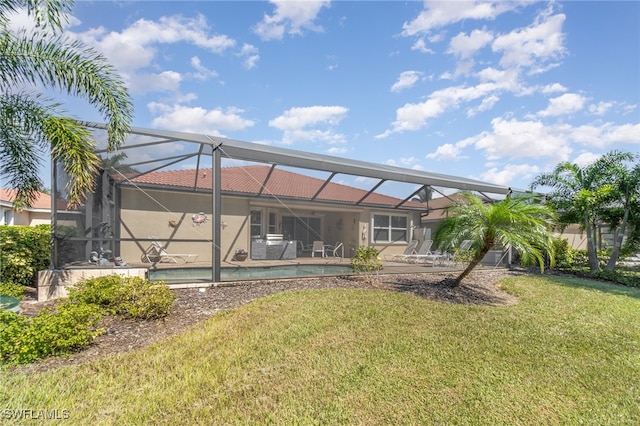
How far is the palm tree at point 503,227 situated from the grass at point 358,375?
2105 millimetres

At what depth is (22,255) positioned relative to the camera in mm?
7914

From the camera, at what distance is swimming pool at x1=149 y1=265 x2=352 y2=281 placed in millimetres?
7996

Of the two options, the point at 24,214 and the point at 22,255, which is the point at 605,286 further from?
the point at 24,214

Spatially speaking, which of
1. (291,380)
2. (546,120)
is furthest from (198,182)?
(546,120)

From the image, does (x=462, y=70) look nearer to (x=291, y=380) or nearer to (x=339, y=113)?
(x=339, y=113)

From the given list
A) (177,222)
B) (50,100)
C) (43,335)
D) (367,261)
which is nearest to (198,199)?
(177,222)

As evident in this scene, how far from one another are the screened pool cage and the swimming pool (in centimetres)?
13

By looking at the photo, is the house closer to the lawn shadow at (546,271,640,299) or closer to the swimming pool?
the swimming pool

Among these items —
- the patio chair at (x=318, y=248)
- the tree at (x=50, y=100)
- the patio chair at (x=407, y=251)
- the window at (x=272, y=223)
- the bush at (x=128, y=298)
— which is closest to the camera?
the bush at (x=128, y=298)

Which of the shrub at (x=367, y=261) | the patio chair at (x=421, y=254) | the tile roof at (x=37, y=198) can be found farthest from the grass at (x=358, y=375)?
the patio chair at (x=421, y=254)

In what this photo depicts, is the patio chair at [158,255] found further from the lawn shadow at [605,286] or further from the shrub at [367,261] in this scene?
the lawn shadow at [605,286]

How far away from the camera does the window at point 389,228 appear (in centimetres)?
1544

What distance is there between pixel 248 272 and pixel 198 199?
422 cm

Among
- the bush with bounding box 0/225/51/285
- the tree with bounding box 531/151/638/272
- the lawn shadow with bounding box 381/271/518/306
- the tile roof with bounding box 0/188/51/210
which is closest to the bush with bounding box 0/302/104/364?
the tile roof with bounding box 0/188/51/210
